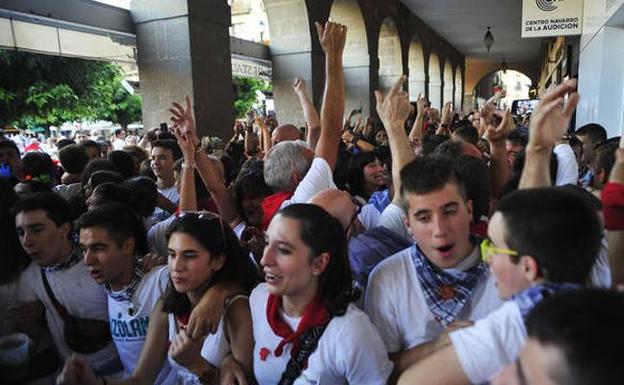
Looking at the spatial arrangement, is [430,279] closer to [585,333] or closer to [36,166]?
[585,333]

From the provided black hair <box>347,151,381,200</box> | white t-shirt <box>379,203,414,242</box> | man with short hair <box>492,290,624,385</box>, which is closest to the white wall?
black hair <box>347,151,381,200</box>

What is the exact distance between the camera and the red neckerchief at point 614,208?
6.91 ft

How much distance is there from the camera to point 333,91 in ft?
8.45

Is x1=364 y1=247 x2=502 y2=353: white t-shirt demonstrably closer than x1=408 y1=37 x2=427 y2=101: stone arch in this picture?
Yes

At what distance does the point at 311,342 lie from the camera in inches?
59.6

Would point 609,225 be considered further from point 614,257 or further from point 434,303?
point 434,303

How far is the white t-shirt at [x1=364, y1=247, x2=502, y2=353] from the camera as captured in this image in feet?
5.09

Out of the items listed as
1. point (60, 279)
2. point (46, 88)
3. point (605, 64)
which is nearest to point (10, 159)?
point (60, 279)

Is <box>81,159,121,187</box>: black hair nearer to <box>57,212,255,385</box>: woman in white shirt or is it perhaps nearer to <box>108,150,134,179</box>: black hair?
<box>108,150,134,179</box>: black hair

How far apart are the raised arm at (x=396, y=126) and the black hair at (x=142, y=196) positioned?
5.13 feet

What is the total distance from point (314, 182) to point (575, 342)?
1.58m

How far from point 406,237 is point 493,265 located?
86cm

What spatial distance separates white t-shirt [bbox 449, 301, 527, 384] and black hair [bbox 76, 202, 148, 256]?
1.60m

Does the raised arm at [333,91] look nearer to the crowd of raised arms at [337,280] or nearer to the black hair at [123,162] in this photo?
the crowd of raised arms at [337,280]
